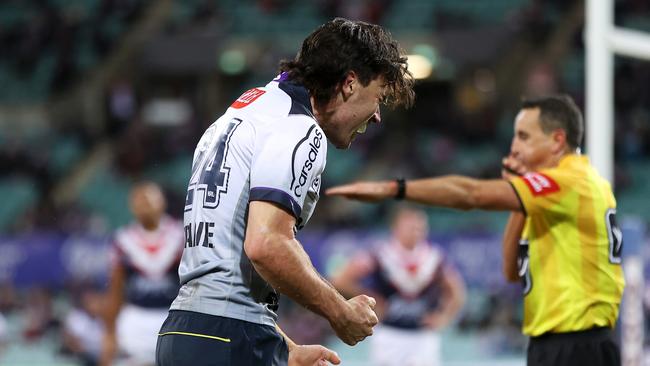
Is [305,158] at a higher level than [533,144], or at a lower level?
lower

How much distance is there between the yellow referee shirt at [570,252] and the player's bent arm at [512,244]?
0.76 ft

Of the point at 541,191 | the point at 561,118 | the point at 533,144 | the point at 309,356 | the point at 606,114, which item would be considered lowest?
the point at 309,356

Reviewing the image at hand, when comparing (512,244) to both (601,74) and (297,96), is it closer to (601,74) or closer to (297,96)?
(601,74)

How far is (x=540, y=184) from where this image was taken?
493cm

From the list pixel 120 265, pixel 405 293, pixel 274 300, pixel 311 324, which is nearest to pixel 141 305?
pixel 120 265

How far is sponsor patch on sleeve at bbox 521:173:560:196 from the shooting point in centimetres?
491

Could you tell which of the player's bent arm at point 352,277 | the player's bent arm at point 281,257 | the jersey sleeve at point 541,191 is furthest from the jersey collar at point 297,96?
the player's bent arm at point 352,277

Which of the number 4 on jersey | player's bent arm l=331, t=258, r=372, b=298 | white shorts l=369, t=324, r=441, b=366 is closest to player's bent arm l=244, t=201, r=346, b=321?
the number 4 on jersey

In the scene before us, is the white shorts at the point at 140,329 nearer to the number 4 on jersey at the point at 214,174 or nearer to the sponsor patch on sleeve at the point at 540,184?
the sponsor patch on sleeve at the point at 540,184

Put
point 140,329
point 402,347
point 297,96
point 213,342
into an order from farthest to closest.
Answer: point 402,347
point 140,329
point 297,96
point 213,342

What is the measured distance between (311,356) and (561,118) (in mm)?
2284

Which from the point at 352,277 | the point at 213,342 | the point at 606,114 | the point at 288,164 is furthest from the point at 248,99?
the point at 352,277

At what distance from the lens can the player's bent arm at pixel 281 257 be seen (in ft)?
10.2

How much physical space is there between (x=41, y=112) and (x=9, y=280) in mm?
8335
